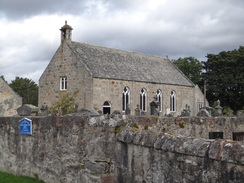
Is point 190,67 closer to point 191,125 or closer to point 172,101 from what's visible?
point 172,101

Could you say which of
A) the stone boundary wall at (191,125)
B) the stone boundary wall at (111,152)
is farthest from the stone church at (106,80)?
the stone boundary wall at (111,152)

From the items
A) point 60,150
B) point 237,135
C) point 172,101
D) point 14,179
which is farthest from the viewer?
point 172,101

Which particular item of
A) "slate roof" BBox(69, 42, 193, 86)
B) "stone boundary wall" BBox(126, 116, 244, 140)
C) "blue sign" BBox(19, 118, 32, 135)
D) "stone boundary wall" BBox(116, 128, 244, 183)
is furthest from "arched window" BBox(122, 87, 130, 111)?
"stone boundary wall" BBox(116, 128, 244, 183)

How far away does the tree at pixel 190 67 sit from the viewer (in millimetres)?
66406

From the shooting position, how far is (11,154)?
10.5 m

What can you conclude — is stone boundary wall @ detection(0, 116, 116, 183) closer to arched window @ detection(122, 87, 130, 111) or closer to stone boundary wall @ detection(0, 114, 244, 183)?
stone boundary wall @ detection(0, 114, 244, 183)

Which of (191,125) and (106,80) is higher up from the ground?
(106,80)

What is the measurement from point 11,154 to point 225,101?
4929 centimetres

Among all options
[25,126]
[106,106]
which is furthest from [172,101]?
[25,126]

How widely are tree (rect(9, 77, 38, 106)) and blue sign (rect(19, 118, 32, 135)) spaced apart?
5323 centimetres

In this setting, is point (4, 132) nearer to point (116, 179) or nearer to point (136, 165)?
point (116, 179)

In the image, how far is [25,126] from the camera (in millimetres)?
9820

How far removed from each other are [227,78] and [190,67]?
13426 mm

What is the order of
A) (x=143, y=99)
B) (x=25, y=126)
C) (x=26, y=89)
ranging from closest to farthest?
(x=25, y=126)
(x=143, y=99)
(x=26, y=89)
